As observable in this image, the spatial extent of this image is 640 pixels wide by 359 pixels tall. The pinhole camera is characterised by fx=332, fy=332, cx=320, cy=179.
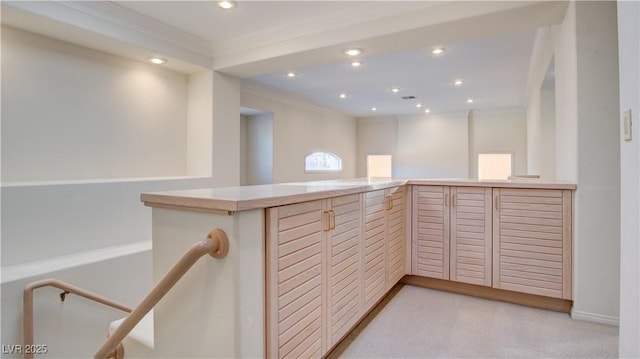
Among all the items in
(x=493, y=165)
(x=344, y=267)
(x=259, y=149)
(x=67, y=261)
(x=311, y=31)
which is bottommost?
(x=67, y=261)

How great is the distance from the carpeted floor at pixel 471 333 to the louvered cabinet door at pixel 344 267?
0.70ft

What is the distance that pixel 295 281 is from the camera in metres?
1.50

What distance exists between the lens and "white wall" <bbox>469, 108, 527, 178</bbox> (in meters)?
8.30

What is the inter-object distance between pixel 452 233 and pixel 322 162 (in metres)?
5.96

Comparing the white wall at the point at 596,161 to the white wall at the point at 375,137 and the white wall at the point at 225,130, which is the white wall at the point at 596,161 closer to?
the white wall at the point at 225,130

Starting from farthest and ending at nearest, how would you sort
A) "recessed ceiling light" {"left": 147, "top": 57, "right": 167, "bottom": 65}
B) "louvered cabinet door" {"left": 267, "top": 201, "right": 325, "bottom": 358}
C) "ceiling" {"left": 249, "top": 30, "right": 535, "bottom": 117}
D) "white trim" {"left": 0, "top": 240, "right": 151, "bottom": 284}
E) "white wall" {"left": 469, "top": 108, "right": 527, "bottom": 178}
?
1. "white wall" {"left": 469, "top": 108, "right": 527, "bottom": 178}
2. "ceiling" {"left": 249, "top": 30, "right": 535, "bottom": 117}
3. "recessed ceiling light" {"left": 147, "top": 57, "right": 167, "bottom": 65}
4. "white trim" {"left": 0, "top": 240, "right": 151, "bottom": 284}
5. "louvered cabinet door" {"left": 267, "top": 201, "right": 325, "bottom": 358}

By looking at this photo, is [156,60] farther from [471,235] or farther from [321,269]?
[471,235]

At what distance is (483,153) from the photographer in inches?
345

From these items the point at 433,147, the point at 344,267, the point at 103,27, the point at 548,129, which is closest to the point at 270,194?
the point at 344,267

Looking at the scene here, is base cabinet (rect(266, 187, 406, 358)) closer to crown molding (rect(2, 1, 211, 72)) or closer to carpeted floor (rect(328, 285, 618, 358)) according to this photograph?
carpeted floor (rect(328, 285, 618, 358))

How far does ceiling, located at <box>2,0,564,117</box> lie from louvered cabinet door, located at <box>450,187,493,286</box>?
1.50 meters

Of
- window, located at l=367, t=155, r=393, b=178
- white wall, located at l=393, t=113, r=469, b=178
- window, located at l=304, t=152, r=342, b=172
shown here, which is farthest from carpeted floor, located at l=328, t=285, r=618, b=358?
window, located at l=367, t=155, r=393, b=178

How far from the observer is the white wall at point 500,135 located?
830cm
